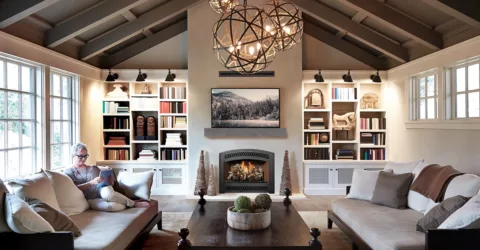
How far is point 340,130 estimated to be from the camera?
303 inches

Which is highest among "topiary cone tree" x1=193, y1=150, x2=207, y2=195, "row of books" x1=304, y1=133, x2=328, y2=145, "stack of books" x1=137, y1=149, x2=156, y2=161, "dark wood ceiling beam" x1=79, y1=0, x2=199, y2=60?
"dark wood ceiling beam" x1=79, y1=0, x2=199, y2=60

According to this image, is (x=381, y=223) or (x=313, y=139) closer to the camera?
(x=381, y=223)

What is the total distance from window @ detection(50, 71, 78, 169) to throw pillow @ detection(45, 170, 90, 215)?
76.8 inches

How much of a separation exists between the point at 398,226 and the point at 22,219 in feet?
10.6

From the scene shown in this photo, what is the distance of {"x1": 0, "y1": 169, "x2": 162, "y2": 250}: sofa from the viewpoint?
2.83m

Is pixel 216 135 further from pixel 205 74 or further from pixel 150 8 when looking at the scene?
pixel 150 8

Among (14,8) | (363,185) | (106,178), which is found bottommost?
(363,185)

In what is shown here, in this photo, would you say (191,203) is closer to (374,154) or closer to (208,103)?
(208,103)

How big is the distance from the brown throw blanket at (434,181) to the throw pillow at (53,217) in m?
3.47

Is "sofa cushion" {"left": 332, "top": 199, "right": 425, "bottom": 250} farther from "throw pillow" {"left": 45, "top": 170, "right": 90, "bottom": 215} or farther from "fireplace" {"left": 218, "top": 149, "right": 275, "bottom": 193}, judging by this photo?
"throw pillow" {"left": 45, "top": 170, "right": 90, "bottom": 215}

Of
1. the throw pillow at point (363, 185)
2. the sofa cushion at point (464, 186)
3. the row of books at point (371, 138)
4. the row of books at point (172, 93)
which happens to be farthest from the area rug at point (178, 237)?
the row of books at point (172, 93)

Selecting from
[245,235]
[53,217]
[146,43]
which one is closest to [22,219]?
[53,217]

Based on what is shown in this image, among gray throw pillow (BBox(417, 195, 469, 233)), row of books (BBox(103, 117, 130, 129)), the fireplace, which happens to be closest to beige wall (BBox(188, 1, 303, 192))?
the fireplace

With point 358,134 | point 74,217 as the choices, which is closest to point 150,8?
point 74,217
